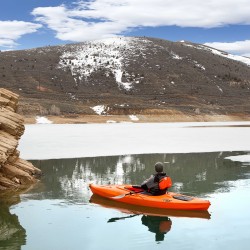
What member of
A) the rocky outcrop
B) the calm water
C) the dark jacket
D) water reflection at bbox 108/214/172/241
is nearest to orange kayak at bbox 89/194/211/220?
the calm water

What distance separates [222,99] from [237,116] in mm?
21662

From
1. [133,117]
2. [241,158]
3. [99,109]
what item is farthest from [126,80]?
[241,158]

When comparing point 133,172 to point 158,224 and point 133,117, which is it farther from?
point 133,117

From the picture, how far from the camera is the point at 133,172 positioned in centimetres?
2650

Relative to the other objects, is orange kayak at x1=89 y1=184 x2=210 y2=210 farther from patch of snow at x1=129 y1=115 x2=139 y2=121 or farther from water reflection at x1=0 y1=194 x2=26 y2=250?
patch of snow at x1=129 y1=115 x2=139 y2=121

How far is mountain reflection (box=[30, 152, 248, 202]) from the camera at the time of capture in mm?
21344

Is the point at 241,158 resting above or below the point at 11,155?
below

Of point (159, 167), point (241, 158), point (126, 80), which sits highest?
point (126, 80)

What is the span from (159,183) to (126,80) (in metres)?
130

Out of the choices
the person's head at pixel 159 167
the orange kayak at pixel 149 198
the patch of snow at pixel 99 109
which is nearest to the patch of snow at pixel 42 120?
the patch of snow at pixel 99 109

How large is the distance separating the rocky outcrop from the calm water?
102 cm

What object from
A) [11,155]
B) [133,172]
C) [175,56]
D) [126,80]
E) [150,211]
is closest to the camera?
[150,211]

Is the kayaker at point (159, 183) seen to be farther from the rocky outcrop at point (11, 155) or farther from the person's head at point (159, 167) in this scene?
the rocky outcrop at point (11, 155)

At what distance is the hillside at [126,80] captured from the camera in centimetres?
11031
